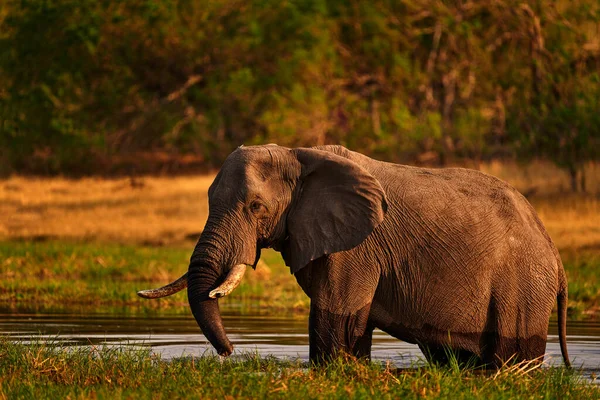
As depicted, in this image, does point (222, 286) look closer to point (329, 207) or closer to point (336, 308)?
point (336, 308)

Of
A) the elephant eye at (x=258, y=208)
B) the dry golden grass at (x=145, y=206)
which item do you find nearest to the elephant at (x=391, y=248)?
the elephant eye at (x=258, y=208)

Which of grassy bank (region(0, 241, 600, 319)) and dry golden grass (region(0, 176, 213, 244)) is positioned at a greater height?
grassy bank (region(0, 241, 600, 319))

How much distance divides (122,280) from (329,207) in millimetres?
8226

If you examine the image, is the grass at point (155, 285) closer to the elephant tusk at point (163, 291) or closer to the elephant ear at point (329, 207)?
the elephant tusk at point (163, 291)

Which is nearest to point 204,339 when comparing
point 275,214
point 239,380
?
point 275,214

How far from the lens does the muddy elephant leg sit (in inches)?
363

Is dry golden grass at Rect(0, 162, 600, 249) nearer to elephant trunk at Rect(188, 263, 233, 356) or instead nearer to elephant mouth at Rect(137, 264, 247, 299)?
elephant mouth at Rect(137, 264, 247, 299)

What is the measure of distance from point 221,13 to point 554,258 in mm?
20291

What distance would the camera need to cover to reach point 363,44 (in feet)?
95.0

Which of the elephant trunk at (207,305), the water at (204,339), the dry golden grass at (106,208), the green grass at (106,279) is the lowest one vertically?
the dry golden grass at (106,208)

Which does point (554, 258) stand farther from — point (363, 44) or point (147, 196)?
point (363, 44)

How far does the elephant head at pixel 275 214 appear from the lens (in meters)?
9.02

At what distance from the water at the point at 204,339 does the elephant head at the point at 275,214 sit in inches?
54.6

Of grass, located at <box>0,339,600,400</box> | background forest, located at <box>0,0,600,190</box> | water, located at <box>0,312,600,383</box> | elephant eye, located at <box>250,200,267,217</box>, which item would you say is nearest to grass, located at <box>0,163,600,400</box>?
grass, located at <box>0,339,600,400</box>
